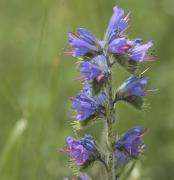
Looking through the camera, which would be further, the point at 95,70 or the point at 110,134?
the point at 110,134

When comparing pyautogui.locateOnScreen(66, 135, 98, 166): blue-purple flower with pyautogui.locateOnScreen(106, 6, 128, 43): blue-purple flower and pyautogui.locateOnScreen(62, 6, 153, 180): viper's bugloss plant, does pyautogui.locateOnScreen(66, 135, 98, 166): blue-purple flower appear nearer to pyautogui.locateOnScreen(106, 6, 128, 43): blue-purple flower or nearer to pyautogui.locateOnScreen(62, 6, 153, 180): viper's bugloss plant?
pyautogui.locateOnScreen(62, 6, 153, 180): viper's bugloss plant

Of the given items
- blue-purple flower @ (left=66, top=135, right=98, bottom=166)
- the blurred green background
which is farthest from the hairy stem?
the blurred green background

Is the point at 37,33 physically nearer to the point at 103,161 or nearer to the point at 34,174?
the point at 34,174

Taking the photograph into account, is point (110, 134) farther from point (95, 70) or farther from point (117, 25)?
point (117, 25)

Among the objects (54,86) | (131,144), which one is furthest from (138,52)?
(54,86)

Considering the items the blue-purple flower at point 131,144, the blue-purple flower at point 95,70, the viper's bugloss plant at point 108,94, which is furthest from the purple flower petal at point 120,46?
the blue-purple flower at point 131,144

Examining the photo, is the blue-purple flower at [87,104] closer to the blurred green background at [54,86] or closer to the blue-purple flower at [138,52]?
the blue-purple flower at [138,52]
